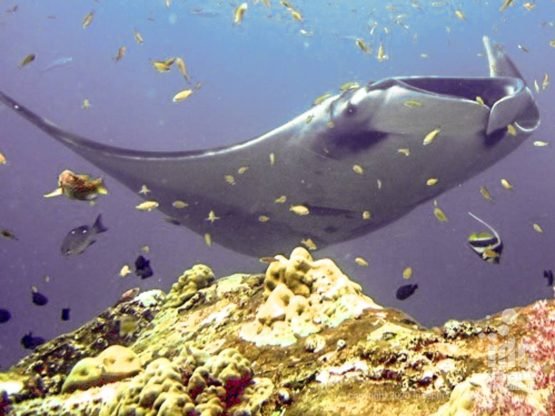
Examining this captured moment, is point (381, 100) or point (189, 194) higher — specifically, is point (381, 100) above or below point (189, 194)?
above

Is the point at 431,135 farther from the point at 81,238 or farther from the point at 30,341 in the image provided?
the point at 30,341

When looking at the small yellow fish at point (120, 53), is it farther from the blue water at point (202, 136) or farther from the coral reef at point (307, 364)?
the blue water at point (202, 136)

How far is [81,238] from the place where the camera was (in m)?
5.65

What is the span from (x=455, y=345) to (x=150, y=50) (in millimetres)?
95349

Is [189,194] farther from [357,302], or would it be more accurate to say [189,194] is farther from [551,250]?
[551,250]

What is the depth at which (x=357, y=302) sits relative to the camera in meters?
3.01

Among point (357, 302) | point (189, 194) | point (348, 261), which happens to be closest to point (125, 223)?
point (348, 261)

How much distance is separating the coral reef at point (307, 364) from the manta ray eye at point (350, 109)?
2.03 m

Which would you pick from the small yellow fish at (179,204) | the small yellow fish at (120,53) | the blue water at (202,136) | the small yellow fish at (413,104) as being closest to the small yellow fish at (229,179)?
the small yellow fish at (179,204)

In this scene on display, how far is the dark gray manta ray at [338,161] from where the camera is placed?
498 cm

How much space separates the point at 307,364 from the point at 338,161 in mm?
3343

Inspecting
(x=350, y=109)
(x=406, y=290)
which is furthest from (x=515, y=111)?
(x=406, y=290)

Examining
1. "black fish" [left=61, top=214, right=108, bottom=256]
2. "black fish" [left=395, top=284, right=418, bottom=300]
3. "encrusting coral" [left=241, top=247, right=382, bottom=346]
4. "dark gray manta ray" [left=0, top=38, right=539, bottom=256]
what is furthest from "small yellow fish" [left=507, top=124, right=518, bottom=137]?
"black fish" [left=61, top=214, right=108, bottom=256]

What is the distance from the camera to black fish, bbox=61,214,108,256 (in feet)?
18.3
